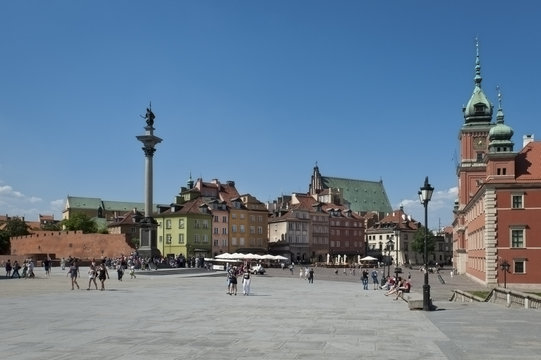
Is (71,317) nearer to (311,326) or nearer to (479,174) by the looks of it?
(311,326)

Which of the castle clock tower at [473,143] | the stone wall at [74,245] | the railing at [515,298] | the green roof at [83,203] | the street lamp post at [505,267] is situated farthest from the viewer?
the green roof at [83,203]

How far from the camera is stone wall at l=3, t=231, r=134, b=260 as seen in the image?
98938mm

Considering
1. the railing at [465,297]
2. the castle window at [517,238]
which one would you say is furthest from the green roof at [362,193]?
the railing at [465,297]

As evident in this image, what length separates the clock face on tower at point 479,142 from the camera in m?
92.8

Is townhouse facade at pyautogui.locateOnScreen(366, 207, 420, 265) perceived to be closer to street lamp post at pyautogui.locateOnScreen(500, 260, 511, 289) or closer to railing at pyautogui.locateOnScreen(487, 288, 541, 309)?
street lamp post at pyautogui.locateOnScreen(500, 260, 511, 289)

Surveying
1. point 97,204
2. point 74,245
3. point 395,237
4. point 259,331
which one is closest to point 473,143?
point 395,237

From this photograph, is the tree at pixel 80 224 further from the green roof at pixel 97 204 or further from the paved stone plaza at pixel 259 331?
the paved stone plaza at pixel 259 331

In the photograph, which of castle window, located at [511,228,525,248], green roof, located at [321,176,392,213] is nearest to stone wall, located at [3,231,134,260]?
castle window, located at [511,228,525,248]

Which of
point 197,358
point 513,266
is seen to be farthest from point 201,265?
point 197,358

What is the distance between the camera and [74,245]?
10538 centimetres

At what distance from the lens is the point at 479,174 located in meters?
91.4

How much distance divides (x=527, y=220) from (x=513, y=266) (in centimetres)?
409

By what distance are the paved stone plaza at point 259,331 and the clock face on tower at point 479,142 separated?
226ft

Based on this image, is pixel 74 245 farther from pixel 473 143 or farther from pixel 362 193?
pixel 362 193
